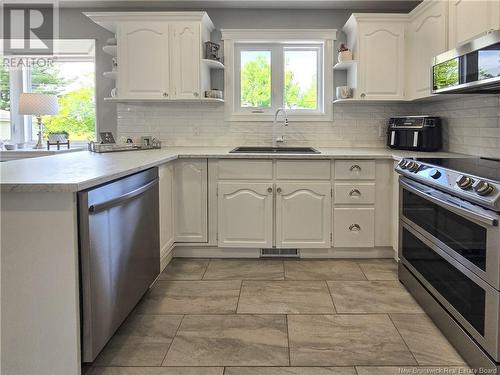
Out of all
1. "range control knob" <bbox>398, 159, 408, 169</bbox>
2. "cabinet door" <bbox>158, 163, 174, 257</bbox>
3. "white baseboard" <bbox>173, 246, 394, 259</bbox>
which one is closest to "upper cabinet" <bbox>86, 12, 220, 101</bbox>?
"cabinet door" <bbox>158, 163, 174, 257</bbox>

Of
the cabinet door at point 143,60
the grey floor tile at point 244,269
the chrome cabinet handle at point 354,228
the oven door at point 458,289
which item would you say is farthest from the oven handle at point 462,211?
the cabinet door at point 143,60

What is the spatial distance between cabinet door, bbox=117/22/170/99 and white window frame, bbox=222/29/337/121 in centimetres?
63

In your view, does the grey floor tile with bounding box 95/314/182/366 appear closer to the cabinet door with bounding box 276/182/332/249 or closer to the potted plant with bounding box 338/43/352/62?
the cabinet door with bounding box 276/182/332/249

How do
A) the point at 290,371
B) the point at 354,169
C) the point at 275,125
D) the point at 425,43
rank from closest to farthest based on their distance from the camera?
the point at 290,371
the point at 425,43
the point at 354,169
the point at 275,125

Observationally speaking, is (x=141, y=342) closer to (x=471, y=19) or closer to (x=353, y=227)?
(x=353, y=227)

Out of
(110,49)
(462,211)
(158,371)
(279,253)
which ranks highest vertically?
(110,49)

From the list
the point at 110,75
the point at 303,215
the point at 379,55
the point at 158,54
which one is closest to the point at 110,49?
the point at 110,75

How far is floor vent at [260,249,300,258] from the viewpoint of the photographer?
367cm

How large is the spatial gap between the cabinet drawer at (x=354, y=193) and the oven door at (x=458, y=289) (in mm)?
683

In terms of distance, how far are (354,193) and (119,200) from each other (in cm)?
205

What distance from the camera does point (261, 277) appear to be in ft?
10.5

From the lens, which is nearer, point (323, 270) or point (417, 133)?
point (323, 270)

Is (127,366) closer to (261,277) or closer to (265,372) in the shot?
(265,372)

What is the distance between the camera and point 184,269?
11.1ft
